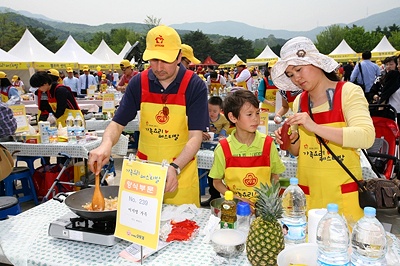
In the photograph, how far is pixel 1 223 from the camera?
6.75 feet

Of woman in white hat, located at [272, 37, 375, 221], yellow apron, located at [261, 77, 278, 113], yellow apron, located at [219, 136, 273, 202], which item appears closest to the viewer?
woman in white hat, located at [272, 37, 375, 221]

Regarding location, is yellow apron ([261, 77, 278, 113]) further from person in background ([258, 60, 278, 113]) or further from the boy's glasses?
the boy's glasses

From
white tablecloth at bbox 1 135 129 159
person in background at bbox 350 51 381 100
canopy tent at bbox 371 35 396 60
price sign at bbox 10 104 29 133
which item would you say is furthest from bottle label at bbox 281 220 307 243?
canopy tent at bbox 371 35 396 60

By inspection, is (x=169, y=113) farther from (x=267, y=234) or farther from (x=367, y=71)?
(x=367, y=71)

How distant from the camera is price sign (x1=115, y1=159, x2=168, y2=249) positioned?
1384mm

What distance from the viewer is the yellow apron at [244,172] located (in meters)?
2.35

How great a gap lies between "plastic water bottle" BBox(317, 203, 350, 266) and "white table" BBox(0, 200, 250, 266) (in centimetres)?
34

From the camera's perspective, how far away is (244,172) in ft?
7.77

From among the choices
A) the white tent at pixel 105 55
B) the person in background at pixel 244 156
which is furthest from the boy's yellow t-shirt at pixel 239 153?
the white tent at pixel 105 55

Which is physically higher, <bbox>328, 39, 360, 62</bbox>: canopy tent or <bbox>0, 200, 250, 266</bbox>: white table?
<bbox>328, 39, 360, 62</bbox>: canopy tent

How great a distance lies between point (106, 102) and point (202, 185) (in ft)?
9.60

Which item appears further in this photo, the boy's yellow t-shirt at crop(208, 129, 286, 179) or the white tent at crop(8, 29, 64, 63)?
the white tent at crop(8, 29, 64, 63)

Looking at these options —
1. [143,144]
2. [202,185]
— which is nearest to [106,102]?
[202,185]

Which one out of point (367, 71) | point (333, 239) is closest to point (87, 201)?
point (333, 239)
